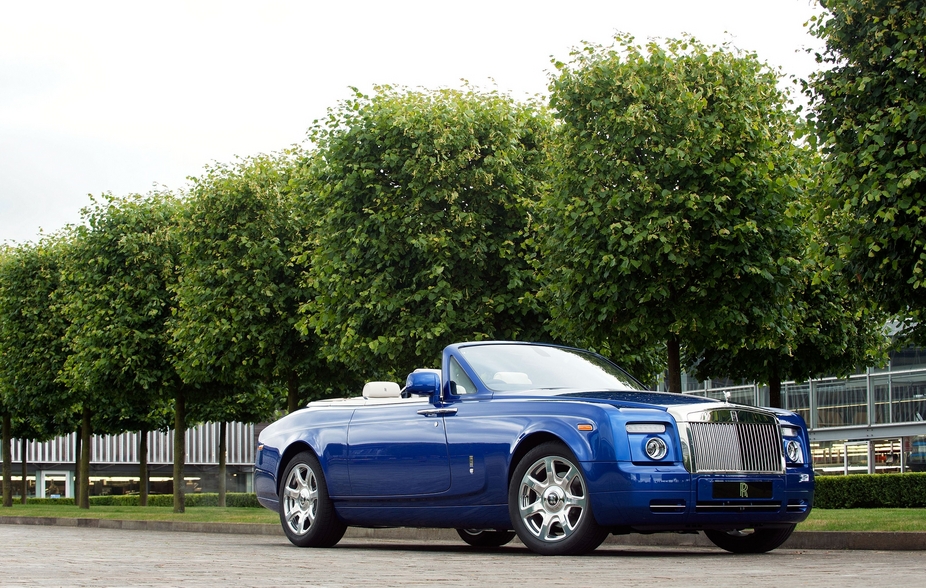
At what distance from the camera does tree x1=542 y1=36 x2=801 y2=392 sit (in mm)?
17859

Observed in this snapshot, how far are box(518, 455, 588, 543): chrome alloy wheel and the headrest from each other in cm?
200

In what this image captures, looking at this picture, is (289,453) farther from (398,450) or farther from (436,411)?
(436,411)

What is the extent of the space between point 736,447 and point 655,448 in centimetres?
77

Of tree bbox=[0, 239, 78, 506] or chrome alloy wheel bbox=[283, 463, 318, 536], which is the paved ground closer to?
chrome alloy wheel bbox=[283, 463, 318, 536]

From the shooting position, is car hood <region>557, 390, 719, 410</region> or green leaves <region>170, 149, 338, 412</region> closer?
car hood <region>557, 390, 719, 410</region>

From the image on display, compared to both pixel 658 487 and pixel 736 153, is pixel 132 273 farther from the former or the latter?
pixel 658 487

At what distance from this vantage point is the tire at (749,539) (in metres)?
10.3

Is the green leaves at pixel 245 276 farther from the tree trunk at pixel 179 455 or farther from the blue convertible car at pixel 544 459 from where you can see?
the blue convertible car at pixel 544 459

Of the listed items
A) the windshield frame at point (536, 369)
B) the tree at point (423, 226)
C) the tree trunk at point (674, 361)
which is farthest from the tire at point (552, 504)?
the tree at point (423, 226)

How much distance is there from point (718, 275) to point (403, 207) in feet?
20.2

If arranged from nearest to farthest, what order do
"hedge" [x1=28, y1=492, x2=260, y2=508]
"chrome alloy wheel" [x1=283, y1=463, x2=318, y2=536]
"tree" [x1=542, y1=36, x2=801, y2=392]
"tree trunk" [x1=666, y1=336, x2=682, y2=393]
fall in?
1. "chrome alloy wheel" [x1=283, y1=463, x2=318, y2=536]
2. "tree" [x1=542, y1=36, x2=801, y2=392]
3. "tree trunk" [x1=666, y1=336, x2=682, y2=393]
4. "hedge" [x1=28, y1=492, x2=260, y2=508]

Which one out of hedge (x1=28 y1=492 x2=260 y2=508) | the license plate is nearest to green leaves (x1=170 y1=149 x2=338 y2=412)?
the license plate

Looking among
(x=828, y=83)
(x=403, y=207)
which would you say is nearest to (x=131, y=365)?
(x=403, y=207)

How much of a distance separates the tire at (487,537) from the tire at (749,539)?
7.38 feet
